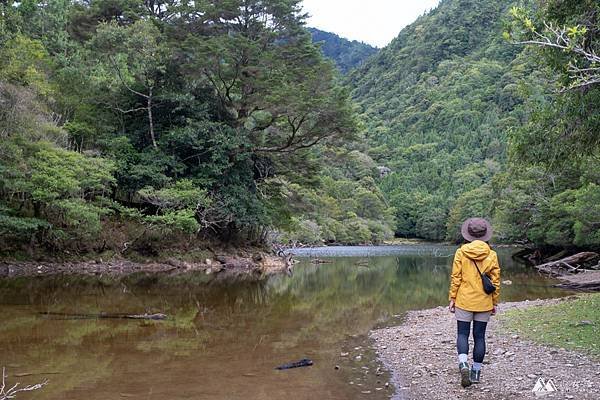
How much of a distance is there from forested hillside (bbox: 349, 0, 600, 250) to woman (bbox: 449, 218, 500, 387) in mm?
2397

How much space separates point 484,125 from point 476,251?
125320 millimetres

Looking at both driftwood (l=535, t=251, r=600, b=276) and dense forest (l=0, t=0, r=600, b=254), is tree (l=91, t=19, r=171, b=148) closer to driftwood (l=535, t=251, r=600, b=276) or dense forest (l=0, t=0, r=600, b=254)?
dense forest (l=0, t=0, r=600, b=254)

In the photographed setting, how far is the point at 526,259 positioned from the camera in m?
44.7

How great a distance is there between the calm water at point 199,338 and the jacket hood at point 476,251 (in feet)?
7.22

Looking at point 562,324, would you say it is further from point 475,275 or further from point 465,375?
point 475,275

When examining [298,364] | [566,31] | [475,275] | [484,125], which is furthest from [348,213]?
[475,275]

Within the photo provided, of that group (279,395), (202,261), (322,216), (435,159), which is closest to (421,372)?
(279,395)

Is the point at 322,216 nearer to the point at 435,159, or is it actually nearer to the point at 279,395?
the point at 435,159

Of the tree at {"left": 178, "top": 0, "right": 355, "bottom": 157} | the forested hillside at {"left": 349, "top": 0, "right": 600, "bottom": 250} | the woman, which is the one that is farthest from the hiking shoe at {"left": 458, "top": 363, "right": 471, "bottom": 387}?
the tree at {"left": 178, "top": 0, "right": 355, "bottom": 157}

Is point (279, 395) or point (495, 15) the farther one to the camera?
point (495, 15)

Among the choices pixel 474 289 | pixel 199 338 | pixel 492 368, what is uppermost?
pixel 474 289

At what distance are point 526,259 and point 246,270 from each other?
2539cm

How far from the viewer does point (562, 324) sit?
1023 cm

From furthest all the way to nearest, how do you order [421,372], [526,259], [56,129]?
[526,259]
[56,129]
[421,372]
